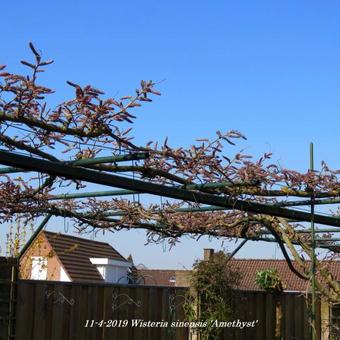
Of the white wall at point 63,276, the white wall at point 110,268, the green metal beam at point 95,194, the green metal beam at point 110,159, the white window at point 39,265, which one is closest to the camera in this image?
the green metal beam at point 110,159

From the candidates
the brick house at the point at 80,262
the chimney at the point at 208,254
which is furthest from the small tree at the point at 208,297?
the brick house at the point at 80,262

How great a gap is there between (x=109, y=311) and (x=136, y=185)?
393 centimetres

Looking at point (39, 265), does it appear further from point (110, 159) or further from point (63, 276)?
point (110, 159)

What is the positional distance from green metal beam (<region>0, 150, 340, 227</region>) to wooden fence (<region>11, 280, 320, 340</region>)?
276 centimetres

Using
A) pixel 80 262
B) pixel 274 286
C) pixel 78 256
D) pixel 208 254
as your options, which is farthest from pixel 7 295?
pixel 78 256

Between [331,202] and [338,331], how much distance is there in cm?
227

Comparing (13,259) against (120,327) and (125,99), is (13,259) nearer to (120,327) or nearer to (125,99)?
(120,327)

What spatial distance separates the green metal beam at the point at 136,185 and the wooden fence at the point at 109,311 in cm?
276

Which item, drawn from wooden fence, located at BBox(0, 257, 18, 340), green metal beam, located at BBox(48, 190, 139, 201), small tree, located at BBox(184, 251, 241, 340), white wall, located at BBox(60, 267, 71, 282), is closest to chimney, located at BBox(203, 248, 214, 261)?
small tree, located at BBox(184, 251, 241, 340)

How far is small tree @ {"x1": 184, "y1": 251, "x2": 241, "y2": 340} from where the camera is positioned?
27.5 ft

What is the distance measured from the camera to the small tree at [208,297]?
329 inches

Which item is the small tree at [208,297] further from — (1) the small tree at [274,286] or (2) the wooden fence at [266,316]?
(1) the small tree at [274,286]

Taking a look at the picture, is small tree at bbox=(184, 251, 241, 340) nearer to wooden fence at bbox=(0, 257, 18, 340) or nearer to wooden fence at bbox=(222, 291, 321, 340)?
wooden fence at bbox=(222, 291, 321, 340)

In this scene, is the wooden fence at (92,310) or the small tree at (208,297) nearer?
the wooden fence at (92,310)
